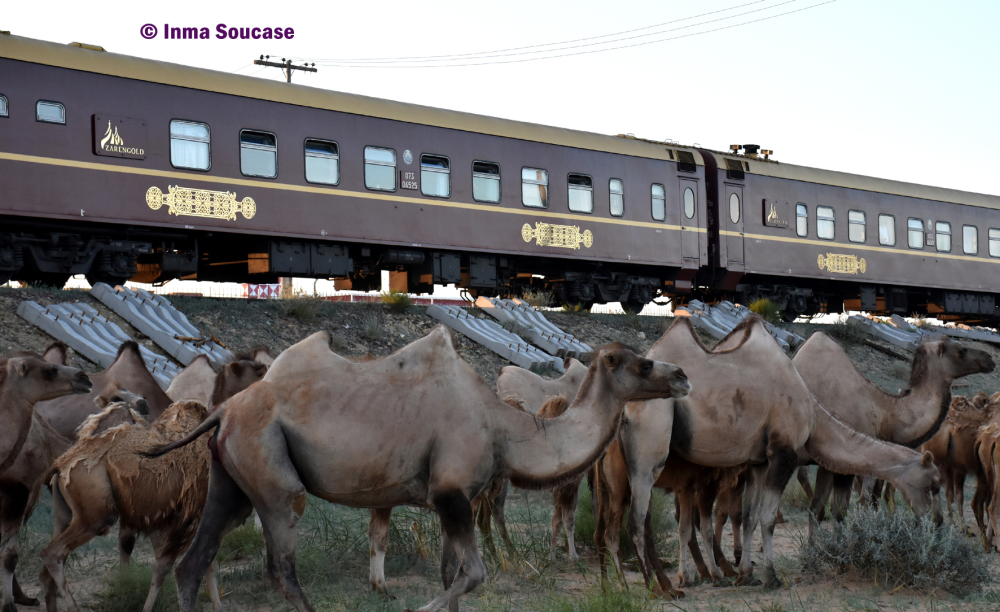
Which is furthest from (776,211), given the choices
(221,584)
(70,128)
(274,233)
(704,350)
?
(221,584)

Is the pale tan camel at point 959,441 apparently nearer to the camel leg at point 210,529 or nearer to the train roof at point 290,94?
the camel leg at point 210,529

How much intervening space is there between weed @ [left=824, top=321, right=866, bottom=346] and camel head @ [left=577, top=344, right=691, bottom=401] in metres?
19.7

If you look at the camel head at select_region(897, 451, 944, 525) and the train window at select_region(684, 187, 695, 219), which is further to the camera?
the train window at select_region(684, 187, 695, 219)

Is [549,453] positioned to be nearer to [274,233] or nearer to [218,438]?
→ [218,438]

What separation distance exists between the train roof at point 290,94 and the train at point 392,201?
1.5 inches

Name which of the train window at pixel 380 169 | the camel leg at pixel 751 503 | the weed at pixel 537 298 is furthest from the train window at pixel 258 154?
the camel leg at pixel 751 503

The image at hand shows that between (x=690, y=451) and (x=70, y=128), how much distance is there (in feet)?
40.3

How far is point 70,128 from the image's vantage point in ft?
52.0

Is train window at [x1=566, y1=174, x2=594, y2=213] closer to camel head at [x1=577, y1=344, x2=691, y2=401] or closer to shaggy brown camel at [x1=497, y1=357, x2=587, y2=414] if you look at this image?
shaggy brown camel at [x1=497, y1=357, x2=587, y2=414]

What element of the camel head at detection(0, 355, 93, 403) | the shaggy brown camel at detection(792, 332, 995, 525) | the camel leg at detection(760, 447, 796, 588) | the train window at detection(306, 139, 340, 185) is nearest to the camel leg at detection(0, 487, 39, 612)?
the camel head at detection(0, 355, 93, 403)

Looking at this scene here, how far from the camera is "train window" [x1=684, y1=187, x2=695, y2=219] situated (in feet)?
80.9

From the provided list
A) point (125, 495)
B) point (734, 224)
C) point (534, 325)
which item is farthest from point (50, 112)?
point (734, 224)

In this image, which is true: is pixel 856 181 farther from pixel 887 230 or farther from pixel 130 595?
pixel 130 595

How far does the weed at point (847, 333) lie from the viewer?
24.9 meters
